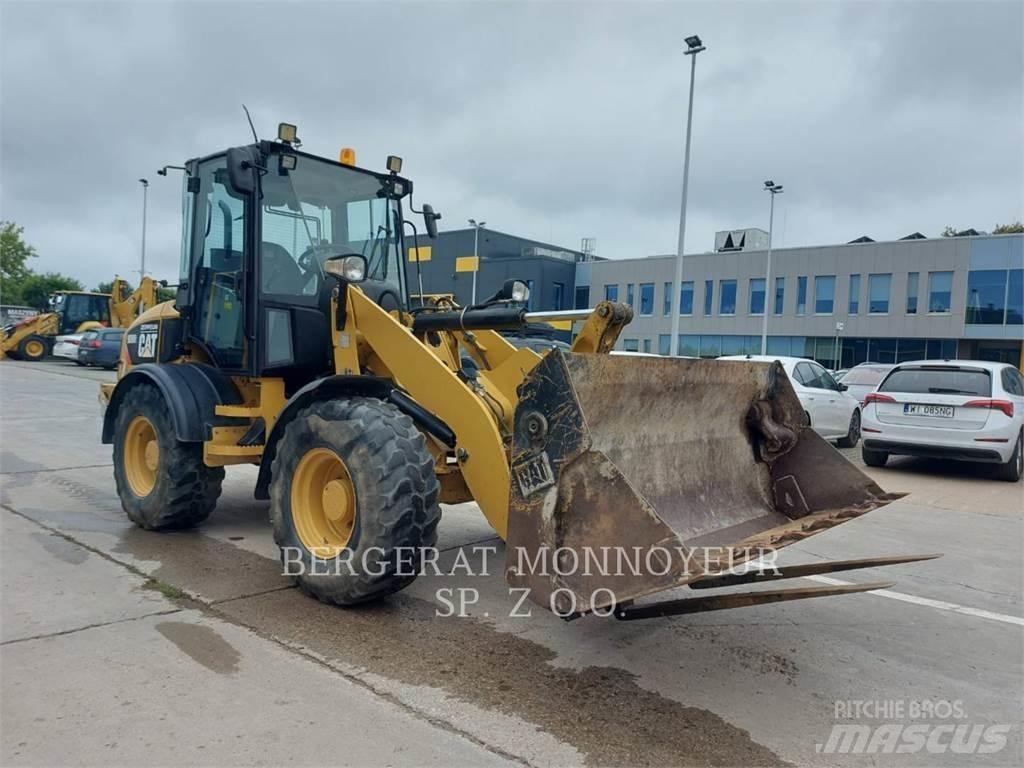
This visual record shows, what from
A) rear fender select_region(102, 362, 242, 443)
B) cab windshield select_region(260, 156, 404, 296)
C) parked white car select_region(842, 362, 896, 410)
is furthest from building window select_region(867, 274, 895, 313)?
rear fender select_region(102, 362, 242, 443)

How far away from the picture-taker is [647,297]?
1884 inches

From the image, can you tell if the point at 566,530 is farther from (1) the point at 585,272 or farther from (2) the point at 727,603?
(1) the point at 585,272

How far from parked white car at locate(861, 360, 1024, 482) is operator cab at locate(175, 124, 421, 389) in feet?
23.8

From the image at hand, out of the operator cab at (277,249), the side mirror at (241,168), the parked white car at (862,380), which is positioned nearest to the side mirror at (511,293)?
the operator cab at (277,249)

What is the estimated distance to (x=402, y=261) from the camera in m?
6.43

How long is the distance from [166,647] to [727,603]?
2.78 metres

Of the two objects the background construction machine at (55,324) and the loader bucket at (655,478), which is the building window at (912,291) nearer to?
the background construction machine at (55,324)

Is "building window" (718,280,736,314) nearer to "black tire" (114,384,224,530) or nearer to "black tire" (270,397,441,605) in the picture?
"black tire" (114,384,224,530)

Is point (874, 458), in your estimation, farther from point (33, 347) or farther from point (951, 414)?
point (33, 347)

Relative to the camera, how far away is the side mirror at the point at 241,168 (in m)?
4.98

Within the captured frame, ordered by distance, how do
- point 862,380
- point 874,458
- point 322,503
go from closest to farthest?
1. point 322,503
2. point 874,458
3. point 862,380

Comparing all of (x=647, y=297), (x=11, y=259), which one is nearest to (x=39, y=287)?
(x=11, y=259)

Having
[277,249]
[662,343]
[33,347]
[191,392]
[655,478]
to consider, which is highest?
[662,343]

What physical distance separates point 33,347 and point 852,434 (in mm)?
30628
